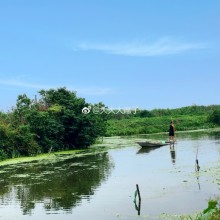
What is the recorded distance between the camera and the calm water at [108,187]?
11.8 meters

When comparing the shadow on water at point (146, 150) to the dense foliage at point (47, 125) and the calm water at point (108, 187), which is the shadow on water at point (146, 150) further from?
the dense foliage at point (47, 125)

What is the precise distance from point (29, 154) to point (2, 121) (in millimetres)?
3299

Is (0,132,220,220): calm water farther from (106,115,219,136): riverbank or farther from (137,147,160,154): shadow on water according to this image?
(106,115,219,136): riverbank

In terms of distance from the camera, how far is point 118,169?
1966cm

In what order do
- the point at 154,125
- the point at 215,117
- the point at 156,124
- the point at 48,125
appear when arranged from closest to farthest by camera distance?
the point at 48,125 → the point at 154,125 → the point at 215,117 → the point at 156,124

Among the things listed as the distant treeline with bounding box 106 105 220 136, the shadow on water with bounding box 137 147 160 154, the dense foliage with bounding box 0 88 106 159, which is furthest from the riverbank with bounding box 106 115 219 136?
the shadow on water with bounding box 137 147 160 154

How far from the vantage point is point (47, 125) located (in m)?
29.5

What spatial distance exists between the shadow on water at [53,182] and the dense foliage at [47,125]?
3623 mm

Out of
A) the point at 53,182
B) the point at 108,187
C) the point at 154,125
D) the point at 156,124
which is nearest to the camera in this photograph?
the point at 108,187

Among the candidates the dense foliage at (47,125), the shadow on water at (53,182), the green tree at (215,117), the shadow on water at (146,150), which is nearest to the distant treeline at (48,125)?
the dense foliage at (47,125)

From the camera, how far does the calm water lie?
463 inches

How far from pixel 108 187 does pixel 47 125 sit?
597 inches

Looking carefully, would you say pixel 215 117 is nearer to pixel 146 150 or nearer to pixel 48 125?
pixel 146 150

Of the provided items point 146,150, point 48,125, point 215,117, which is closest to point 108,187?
point 146,150
